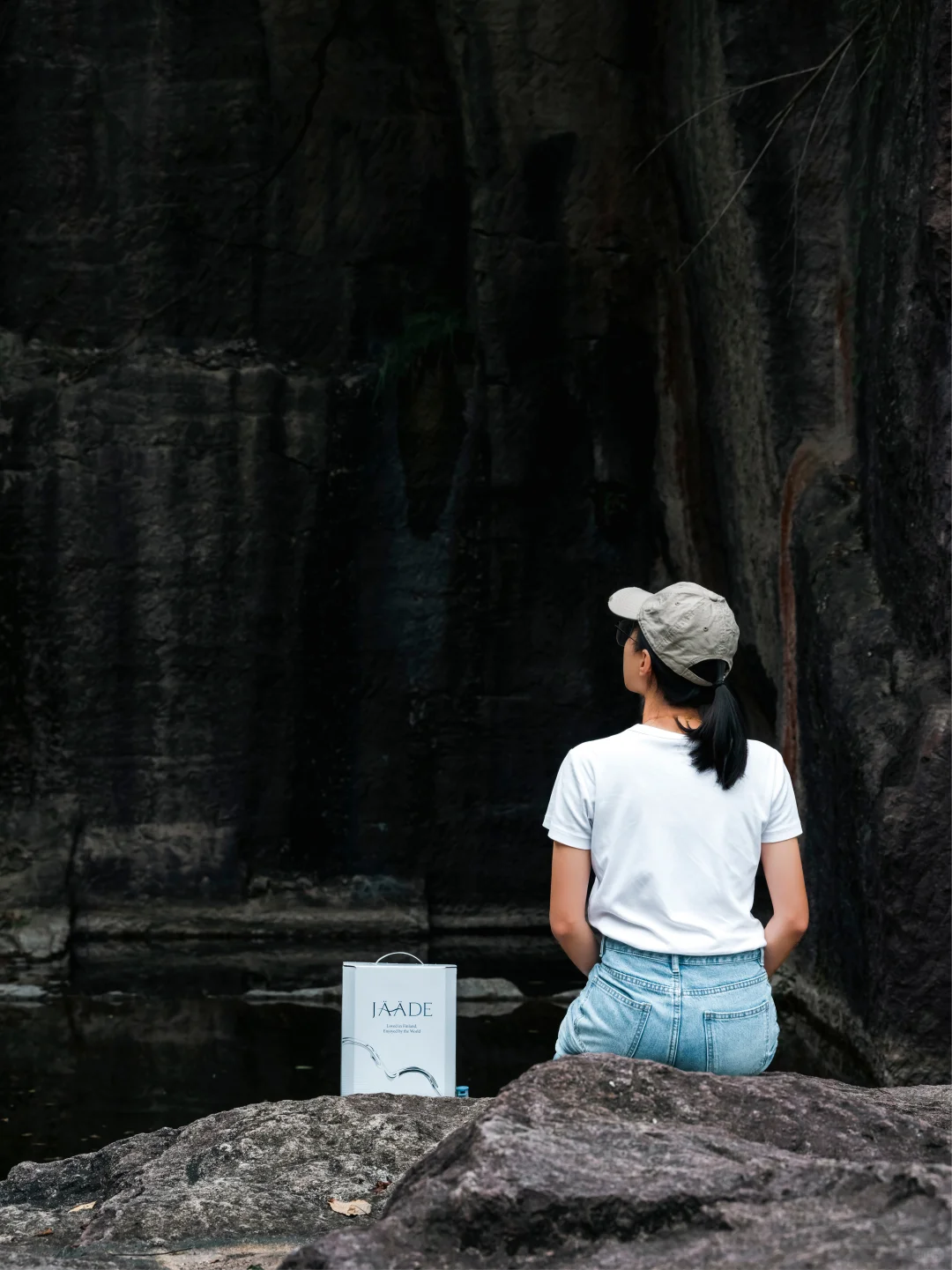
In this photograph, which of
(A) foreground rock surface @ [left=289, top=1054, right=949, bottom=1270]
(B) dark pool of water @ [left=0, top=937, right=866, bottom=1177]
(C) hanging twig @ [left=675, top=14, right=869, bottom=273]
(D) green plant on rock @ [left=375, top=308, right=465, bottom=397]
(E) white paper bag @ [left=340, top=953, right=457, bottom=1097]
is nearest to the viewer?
(A) foreground rock surface @ [left=289, top=1054, right=949, bottom=1270]

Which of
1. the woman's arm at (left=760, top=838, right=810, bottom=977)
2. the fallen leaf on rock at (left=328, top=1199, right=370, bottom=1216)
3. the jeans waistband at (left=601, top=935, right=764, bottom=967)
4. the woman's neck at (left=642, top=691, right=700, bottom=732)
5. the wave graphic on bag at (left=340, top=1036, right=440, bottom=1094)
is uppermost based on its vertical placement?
the woman's neck at (left=642, top=691, right=700, bottom=732)

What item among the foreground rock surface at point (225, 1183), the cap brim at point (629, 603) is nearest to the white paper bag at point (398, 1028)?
the foreground rock surface at point (225, 1183)

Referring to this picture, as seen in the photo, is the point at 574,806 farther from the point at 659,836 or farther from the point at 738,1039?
the point at 738,1039

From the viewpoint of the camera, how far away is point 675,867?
8.02 feet

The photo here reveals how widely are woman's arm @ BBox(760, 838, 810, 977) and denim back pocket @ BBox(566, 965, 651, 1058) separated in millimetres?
283

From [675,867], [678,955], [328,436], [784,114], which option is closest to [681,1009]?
[678,955]

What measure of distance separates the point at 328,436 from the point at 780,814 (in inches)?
250

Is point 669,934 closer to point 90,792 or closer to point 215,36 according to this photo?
point 90,792

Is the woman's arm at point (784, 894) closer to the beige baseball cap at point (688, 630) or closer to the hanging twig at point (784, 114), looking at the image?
the beige baseball cap at point (688, 630)

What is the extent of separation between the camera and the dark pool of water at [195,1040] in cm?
557

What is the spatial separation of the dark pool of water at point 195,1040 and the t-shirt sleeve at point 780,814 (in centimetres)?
334

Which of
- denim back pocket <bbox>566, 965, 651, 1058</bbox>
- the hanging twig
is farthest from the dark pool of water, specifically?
the hanging twig

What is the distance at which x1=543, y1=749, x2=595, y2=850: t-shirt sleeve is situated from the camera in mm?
2434

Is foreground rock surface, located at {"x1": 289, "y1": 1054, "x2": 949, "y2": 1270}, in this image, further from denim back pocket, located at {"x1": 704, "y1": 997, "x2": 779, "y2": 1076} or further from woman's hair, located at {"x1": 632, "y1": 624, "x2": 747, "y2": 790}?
woman's hair, located at {"x1": 632, "y1": 624, "x2": 747, "y2": 790}
